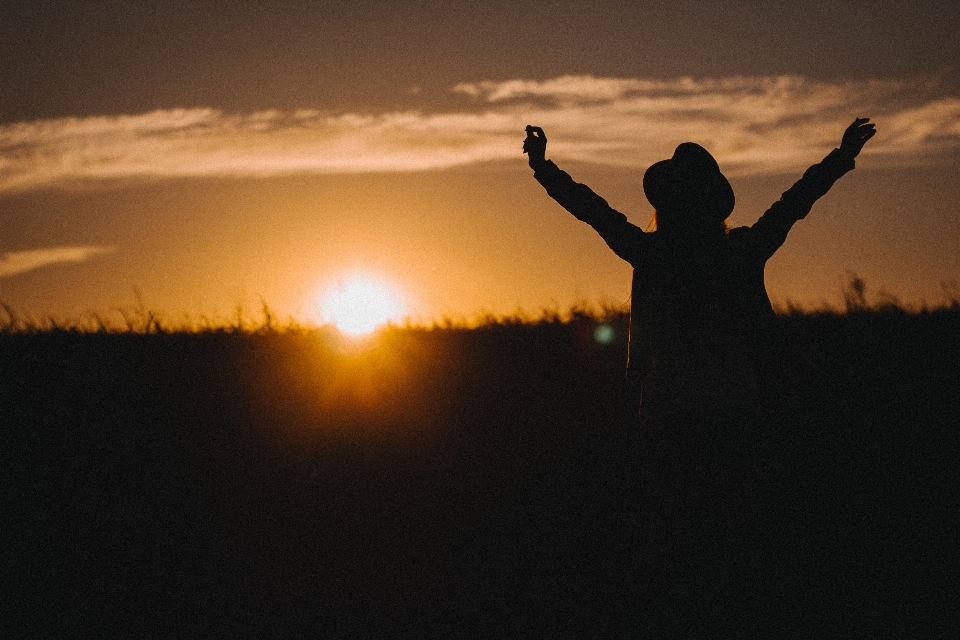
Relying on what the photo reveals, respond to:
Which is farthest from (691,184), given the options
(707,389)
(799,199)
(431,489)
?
(431,489)

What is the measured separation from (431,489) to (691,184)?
3511 millimetres

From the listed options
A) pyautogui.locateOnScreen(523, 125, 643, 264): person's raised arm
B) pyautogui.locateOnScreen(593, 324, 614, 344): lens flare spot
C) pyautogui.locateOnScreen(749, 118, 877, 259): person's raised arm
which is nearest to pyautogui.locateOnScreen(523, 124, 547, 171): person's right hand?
pyautogui.locateOnScreen(523, 125, 643, 264): person's raised arm

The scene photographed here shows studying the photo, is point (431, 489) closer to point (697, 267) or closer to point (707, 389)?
point (707, 389)

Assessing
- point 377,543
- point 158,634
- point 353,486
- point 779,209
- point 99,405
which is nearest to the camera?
point 779,209

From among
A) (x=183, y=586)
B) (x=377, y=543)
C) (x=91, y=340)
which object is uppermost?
(x=91, y=340)

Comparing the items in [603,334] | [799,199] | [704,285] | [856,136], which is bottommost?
[704,285]

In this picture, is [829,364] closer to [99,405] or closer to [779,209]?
[779,209]

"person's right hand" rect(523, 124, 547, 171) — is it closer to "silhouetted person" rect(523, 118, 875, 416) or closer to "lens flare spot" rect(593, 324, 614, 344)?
"silhouetted person" rect(523, 118, 875, 416)

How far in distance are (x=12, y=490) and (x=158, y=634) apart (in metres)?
2.88

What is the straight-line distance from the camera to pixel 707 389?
4.16 metres

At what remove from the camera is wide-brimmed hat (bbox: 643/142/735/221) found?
13.3ft

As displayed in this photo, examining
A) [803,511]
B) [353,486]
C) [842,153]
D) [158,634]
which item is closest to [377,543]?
[353,486]

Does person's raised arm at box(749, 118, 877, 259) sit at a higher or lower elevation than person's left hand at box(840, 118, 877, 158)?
lower

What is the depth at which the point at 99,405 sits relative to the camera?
8.15 meters
